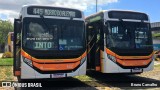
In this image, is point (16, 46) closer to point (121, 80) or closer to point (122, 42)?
point (122, 42)

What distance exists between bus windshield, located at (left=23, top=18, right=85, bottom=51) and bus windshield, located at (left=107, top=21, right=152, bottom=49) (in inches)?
61.0

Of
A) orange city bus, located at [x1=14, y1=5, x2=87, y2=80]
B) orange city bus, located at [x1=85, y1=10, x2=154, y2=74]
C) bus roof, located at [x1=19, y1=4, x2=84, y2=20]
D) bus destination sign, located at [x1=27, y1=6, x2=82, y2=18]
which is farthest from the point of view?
orange city bus, located at [x1=85, y1=10, x2=154, y2=74]

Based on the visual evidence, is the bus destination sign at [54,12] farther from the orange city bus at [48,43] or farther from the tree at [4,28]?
the tree at [4,28]

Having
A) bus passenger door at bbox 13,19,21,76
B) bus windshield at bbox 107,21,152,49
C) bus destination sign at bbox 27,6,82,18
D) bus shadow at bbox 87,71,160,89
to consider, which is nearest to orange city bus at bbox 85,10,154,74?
bus windshield at bbox 107,21,152,49

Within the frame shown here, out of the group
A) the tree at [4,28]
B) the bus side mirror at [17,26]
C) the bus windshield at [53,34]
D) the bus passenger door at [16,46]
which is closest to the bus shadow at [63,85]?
the bus passenger door at [16,46]

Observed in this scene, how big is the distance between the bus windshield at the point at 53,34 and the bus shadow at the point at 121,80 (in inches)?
93.5

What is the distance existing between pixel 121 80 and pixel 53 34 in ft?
14.8

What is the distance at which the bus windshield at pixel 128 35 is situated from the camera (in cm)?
1313

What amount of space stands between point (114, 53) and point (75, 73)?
2062 mm

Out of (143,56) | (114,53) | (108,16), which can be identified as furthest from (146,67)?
(108,16)

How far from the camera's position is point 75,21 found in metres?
12.2

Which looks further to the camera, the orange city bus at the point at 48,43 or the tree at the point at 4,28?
the tree at the point at 4,28

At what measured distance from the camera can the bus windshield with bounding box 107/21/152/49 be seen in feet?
43.1

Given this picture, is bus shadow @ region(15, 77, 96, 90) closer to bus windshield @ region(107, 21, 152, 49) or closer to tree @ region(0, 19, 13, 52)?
bus windshield @ region(107, 21, 152, 49)
